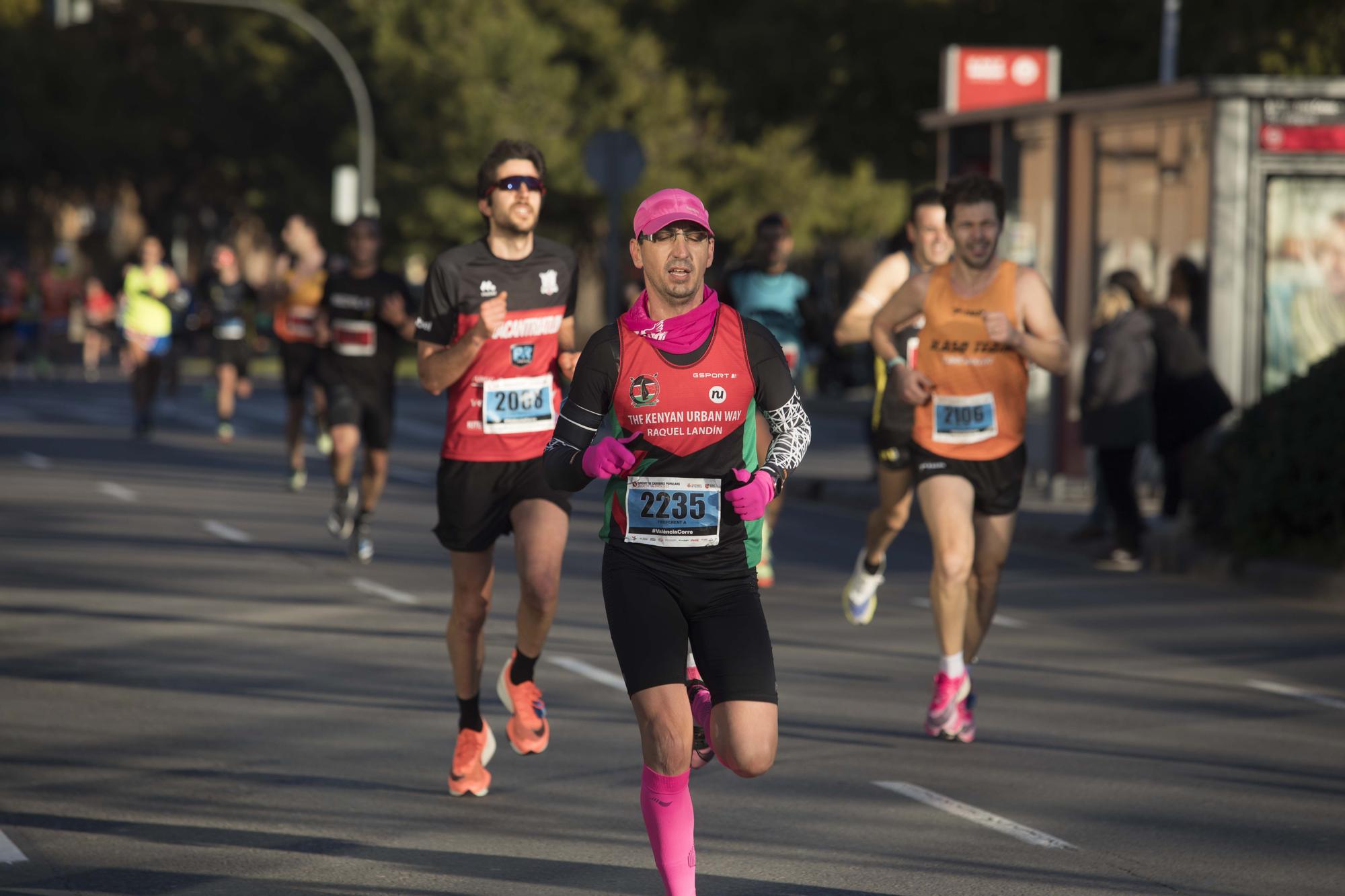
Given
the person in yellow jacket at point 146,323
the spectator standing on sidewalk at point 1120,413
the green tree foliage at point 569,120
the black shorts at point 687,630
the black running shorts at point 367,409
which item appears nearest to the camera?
the black shorts at point 687,630

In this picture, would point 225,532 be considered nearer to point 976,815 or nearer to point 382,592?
point 382,592

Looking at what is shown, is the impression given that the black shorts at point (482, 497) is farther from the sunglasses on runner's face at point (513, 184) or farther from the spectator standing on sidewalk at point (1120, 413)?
the spectator standing on sidewalk at point (1120, 413)

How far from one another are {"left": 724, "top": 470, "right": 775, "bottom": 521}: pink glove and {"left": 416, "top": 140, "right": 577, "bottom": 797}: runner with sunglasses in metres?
1.97

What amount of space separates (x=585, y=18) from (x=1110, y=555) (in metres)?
35.8

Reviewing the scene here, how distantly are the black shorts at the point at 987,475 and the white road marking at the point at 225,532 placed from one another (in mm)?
7616

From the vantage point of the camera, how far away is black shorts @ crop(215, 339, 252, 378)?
25.1 meters

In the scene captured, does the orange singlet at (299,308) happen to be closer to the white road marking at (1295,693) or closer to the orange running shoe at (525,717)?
the white road marking at (1295,693)

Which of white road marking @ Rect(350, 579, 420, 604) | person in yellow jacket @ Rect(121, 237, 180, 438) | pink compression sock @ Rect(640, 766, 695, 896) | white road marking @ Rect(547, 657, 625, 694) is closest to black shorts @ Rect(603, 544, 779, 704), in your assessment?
pink compression sock @ Rect(640, 766, 695, 896)

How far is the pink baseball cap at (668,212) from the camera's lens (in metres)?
5.64

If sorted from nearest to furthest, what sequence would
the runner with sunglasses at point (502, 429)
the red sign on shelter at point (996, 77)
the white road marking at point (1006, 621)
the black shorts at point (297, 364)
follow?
the runner with sunglasses at point (502, 429)
the white road marking at point (1006, 621)
the black shorts at point (297, 364)
the red sign on shelter at point (996, 77)

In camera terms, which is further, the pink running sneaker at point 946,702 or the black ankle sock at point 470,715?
the pink running sneaker at point 946,702

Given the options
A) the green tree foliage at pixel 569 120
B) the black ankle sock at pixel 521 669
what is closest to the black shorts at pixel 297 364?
the black ankle sock at pixel 521 669

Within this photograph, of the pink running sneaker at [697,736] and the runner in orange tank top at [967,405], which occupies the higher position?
the runner in orange tank top at [967,405]

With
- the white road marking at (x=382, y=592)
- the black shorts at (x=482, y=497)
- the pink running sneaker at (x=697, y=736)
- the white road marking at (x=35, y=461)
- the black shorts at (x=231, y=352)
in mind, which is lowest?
the white road marking at (x=382, y=592)
